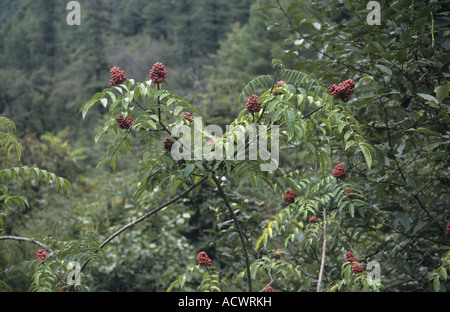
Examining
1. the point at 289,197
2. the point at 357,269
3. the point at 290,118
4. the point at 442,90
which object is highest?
the point at 442,90

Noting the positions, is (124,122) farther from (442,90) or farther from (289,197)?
(442,90)

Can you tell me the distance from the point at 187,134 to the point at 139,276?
11.8ft

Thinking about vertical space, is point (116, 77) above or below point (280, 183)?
above

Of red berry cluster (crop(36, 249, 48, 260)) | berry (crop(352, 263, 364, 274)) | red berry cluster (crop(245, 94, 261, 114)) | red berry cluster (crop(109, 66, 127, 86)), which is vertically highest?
red berry cluster (crop(109, 66, 127, 86))

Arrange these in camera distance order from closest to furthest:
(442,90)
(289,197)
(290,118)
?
(290,118)
(442,90)
(289,197)

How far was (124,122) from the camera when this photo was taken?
1544 mm

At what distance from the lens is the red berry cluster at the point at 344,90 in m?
1.51

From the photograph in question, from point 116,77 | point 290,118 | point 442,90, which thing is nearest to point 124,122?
point 116,77

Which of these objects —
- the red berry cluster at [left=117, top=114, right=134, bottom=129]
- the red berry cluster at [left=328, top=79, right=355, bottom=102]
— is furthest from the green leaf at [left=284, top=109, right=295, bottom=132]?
the red berry cluster at [left=117, top=114, right=134, bottom=129]

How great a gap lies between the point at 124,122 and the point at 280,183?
0.62 metres

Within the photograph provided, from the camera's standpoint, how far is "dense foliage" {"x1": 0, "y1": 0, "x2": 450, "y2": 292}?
1549 millimetres

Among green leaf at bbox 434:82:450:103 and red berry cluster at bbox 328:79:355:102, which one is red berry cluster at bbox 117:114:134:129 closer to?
red berry cluster at bbox 328:79:355:102
